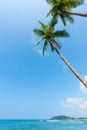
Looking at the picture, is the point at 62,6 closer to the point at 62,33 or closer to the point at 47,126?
the point at 62,33

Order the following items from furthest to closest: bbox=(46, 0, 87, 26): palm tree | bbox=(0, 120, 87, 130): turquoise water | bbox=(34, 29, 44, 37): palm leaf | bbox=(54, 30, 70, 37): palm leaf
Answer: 1. bbox=(0, 120, 87, 130): turquoise water
2. bbox=(34, 29, 44, 37): palm leaf
3. bbox=(54, 30, 70, 37): palm leaf
4. bbox=(46, 0, 87, 26): palm tree

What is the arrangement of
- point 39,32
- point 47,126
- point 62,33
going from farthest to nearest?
1. point 47,126
2. point 39,32
3. point 62,33

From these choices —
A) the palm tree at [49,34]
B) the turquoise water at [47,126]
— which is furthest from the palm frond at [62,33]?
the turquoise water at [47,126]

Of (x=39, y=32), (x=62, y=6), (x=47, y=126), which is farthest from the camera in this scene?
(x=47, y=126)

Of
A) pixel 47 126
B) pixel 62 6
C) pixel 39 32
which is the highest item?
pixel 47 126

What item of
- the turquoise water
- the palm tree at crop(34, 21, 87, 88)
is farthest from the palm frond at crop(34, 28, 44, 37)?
the turquoise water

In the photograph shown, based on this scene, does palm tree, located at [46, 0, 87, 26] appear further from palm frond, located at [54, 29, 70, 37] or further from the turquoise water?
the turquoise water

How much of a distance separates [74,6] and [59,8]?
3.95ft

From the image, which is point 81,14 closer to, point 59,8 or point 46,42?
point 59,8

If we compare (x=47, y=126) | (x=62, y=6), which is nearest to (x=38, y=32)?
(x=62, y=6)

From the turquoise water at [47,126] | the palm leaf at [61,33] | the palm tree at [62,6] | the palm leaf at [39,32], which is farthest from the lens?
the turquoise water at [47,126]

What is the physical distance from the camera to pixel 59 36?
23406 mm

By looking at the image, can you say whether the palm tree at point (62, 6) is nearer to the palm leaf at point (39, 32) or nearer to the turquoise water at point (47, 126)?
the palm leaf at point (39, 32)

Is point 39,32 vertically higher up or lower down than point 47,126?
lower down
